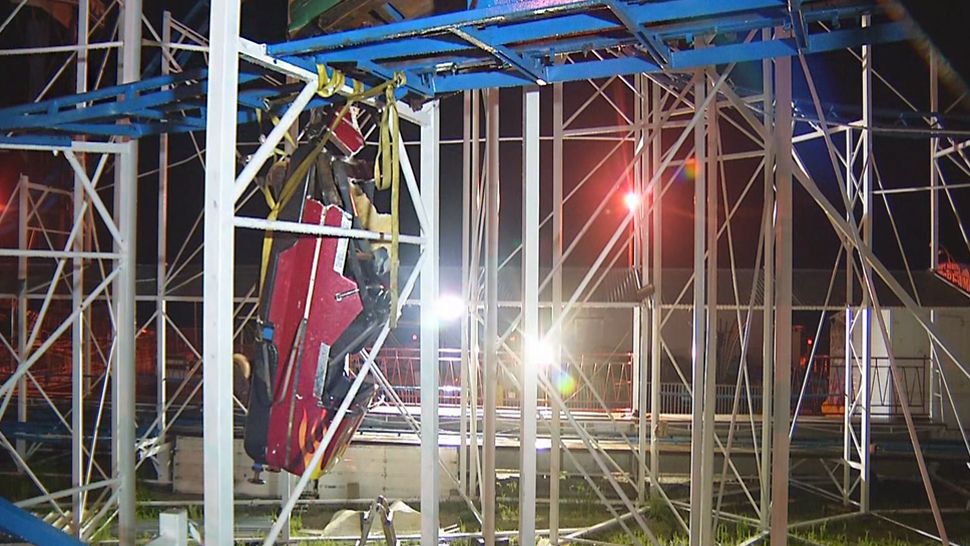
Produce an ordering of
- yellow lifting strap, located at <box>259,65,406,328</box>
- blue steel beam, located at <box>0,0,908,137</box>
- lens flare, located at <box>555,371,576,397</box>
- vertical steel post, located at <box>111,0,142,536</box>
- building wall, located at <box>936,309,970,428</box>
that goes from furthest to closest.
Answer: lens flare, located at <box>555,371,576,397</box> → building wall, located at <box>936,309,970,428</box> → vertical steel post, located at <box>111,0,142,536</box> → yellow lifting strap, located at <box>259,65,406,328</box> → blue steel beam, located at <box>0,0,908,137</box>

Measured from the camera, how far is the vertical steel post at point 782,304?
437 centimetres

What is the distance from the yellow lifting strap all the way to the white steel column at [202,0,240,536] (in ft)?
A: 1.59

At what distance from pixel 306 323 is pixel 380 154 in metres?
0.90

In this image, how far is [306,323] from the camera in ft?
10.2

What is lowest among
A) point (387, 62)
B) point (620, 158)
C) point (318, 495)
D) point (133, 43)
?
point (318, 495)

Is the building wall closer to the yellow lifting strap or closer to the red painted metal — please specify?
the yellow lifting strap

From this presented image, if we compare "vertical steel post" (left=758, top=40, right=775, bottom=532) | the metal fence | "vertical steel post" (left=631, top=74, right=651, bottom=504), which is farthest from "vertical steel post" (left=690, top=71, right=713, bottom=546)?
the metal fence

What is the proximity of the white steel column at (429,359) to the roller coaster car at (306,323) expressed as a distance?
41 centimetres

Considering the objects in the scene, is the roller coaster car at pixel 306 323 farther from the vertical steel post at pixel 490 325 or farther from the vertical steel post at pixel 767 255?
the vertical steel post at pixel 767 255

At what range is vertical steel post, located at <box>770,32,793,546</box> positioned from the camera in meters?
4.37

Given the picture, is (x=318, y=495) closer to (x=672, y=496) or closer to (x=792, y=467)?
(x=672, y=496)

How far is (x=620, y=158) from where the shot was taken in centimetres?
2156

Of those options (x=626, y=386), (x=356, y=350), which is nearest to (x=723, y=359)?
(x=626, y=386)

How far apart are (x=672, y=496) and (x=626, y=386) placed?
17.2ft
